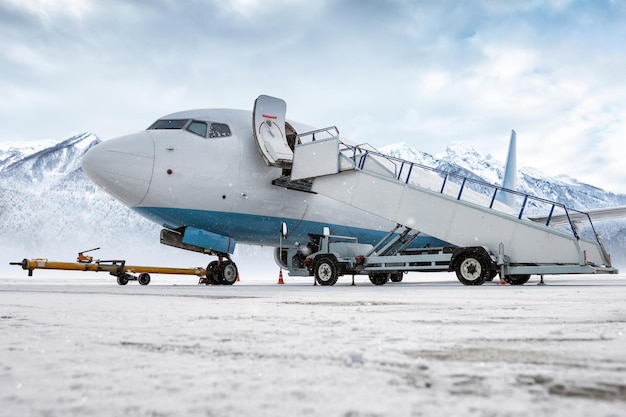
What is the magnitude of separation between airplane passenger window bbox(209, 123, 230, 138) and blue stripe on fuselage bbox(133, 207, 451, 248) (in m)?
1.86

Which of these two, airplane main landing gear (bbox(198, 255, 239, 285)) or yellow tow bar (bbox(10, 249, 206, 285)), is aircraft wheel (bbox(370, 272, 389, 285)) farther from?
yellow tow bar (bbox(10, 249, 206, 285))

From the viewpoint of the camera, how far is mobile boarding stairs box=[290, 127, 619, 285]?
10.4 metres

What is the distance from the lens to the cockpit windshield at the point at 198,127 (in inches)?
468

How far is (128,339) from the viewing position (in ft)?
7.46

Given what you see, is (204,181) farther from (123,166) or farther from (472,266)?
(472,266)

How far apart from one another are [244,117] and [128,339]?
36.3 feet

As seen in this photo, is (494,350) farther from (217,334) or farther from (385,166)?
(385,166)

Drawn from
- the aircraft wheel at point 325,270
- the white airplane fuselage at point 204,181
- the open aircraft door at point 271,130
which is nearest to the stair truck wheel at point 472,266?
the aircraft wheel at point 325,270

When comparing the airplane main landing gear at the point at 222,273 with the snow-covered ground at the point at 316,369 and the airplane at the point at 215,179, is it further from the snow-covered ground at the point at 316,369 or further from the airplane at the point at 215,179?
the snow-covered ground at the point at 316,369

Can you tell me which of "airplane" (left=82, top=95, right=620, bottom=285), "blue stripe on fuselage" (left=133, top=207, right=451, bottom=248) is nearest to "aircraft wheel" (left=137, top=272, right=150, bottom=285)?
"airplane" (left=82, top=95, right=620, bottom=285)

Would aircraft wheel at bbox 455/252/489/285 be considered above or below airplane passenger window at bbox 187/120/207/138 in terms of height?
below

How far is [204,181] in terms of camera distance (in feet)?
37.6

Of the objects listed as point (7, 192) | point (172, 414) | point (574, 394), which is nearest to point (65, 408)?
point (172, 414)

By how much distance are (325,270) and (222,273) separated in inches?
100
